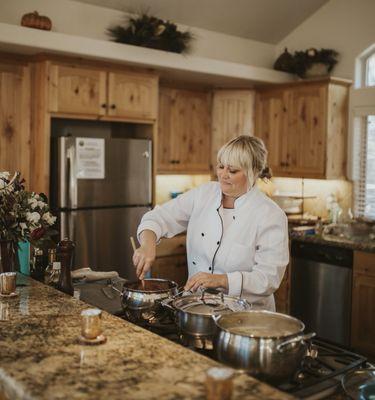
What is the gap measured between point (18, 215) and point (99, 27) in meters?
2.72

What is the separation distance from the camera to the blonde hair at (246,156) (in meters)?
2.43

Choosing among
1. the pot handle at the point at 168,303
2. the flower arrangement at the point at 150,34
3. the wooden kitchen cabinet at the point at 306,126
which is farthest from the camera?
A: the wooden kitchen cabinet at the point at 306,126

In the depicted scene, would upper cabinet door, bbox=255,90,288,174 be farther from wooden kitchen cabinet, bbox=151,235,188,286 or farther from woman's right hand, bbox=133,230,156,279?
woman's right hand, bbox=133,230,156,279

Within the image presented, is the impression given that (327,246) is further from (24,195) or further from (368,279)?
(24,195)

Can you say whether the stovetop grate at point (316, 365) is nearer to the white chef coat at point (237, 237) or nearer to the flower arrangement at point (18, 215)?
the white chef coat at point (237, 237)

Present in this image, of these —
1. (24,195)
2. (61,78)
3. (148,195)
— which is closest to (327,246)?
(148,195)

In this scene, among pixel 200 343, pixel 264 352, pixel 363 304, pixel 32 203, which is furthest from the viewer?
pixel 363 304

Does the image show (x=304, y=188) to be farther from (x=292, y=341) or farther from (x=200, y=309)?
(x=292, y=341)

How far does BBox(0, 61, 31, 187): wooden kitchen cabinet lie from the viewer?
4270 mm

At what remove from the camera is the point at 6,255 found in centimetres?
240

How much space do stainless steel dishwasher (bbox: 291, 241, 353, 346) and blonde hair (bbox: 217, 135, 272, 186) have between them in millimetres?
2146

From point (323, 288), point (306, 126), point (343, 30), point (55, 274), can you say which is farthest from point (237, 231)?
point (343, 30)

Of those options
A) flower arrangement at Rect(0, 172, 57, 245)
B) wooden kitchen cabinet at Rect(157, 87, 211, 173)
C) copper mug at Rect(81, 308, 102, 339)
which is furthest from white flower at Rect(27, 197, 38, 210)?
wooden kitchen cabinet at Rect(157, 87, 211, 173)

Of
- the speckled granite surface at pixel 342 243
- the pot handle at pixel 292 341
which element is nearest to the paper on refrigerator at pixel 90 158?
the speckled granite surface at pixel 342 243
